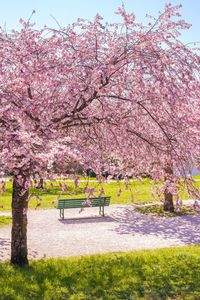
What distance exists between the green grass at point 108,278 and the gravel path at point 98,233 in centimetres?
132

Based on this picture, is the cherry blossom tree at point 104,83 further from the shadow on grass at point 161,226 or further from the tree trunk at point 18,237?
the shadow on grass at point 161,226

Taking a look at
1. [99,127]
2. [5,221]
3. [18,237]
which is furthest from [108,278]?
[5,221]

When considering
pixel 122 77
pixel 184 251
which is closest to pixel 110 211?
pixel 184 251

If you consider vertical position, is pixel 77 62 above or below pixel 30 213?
above

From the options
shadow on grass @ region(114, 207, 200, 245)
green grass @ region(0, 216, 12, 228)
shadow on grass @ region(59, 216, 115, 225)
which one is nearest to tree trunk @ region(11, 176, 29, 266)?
shadow on grass @ region(114, 207, 200, 245)

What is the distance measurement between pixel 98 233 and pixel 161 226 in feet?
9.77

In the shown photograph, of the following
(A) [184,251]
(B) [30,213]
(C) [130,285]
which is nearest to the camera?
(C) [130,285]

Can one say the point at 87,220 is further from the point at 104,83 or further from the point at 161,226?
the point at 104,83

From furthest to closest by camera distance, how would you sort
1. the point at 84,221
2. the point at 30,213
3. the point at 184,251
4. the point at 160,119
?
1. the point at 30,213
2. the point at 84,221
3. the point at 184,251
4. the point at 160,119

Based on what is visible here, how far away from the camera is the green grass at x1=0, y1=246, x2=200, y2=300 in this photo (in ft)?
25.4

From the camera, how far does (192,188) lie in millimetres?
8688

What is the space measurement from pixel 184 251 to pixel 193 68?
18.6 ft

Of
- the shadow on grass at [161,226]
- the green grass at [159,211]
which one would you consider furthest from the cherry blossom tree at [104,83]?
the green grass at [159,211]

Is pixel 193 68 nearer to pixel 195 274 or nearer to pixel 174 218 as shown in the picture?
pixel 195 274
